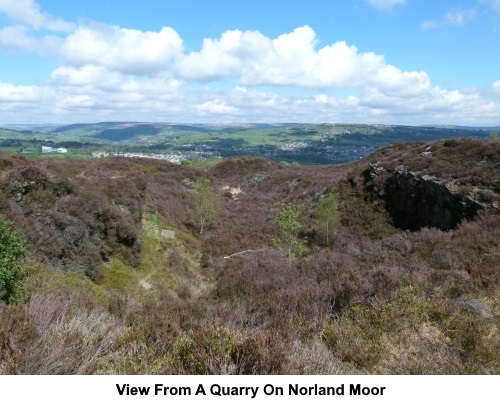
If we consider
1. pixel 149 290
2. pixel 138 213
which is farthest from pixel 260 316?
pixel 138 213

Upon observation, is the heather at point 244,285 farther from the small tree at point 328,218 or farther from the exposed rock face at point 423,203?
the exposed rock face at point 423,203

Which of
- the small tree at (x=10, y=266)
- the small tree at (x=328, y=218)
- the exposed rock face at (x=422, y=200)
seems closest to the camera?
the small tree at (x=10, y=266)

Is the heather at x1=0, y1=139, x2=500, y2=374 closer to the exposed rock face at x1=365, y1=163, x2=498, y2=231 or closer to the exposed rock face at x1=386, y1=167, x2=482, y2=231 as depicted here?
the exposed rock face at x1=365, y1=163, x2=498, y2=231

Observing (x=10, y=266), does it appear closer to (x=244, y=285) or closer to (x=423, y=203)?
(x=244, y=285)

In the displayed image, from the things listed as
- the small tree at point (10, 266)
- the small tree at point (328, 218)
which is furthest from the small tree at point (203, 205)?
the small tree at point (10, 266)

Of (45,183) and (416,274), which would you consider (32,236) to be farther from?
(416,274)

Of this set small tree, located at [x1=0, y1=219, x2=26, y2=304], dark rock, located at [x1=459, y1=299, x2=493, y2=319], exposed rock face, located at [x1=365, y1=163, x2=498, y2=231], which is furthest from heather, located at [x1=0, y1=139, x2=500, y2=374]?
small tree, located at [x1=0, y1=219, x2=26, y2=304]
